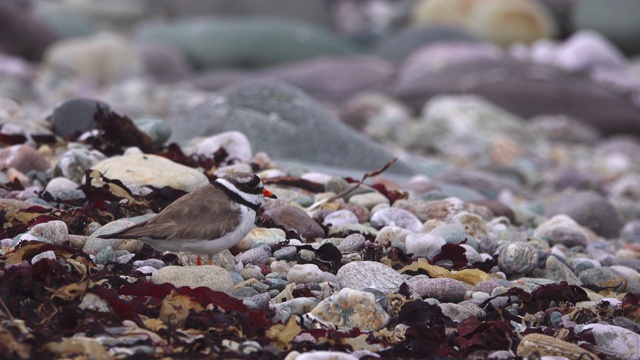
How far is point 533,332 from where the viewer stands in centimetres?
471

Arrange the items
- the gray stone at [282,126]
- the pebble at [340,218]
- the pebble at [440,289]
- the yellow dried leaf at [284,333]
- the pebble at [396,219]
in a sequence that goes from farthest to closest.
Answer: the gray stone at [282,126] < the pebble at [396,219] < the pebble at [340,218] < the pebble at [440,289] < the yellow dried leaf at [284,333]

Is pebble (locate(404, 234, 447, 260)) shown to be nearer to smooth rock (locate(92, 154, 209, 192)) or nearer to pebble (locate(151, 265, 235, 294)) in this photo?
pebble (locate(151, 265, 235, 294))

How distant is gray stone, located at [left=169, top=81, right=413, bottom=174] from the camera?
875 centimetres

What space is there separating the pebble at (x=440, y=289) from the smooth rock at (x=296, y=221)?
38.6 inches

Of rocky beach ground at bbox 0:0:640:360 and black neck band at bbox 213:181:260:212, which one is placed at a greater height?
black neck band at bbox 213:181:260:212

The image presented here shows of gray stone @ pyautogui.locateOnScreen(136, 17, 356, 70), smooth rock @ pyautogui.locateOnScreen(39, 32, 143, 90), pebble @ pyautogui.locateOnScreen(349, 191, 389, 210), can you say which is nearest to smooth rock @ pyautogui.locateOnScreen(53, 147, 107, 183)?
pebble @ pyautogui.locateOnScreen(349, 191, 389, 210)

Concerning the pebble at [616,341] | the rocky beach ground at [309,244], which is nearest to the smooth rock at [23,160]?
the rocky beach ground at [309,244]

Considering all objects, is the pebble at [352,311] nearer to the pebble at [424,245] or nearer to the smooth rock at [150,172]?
the pebble at [424,245]

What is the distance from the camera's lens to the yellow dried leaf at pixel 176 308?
4.35 metres

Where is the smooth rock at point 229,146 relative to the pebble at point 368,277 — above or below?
below

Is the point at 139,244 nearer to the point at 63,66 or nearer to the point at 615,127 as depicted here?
the point at 615,127

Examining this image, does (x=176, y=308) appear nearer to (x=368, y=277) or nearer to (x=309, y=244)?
(x=368, y=277)

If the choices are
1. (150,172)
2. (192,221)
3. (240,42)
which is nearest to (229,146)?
(150,172)

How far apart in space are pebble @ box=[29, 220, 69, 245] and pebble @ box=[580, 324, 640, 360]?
2588mm
